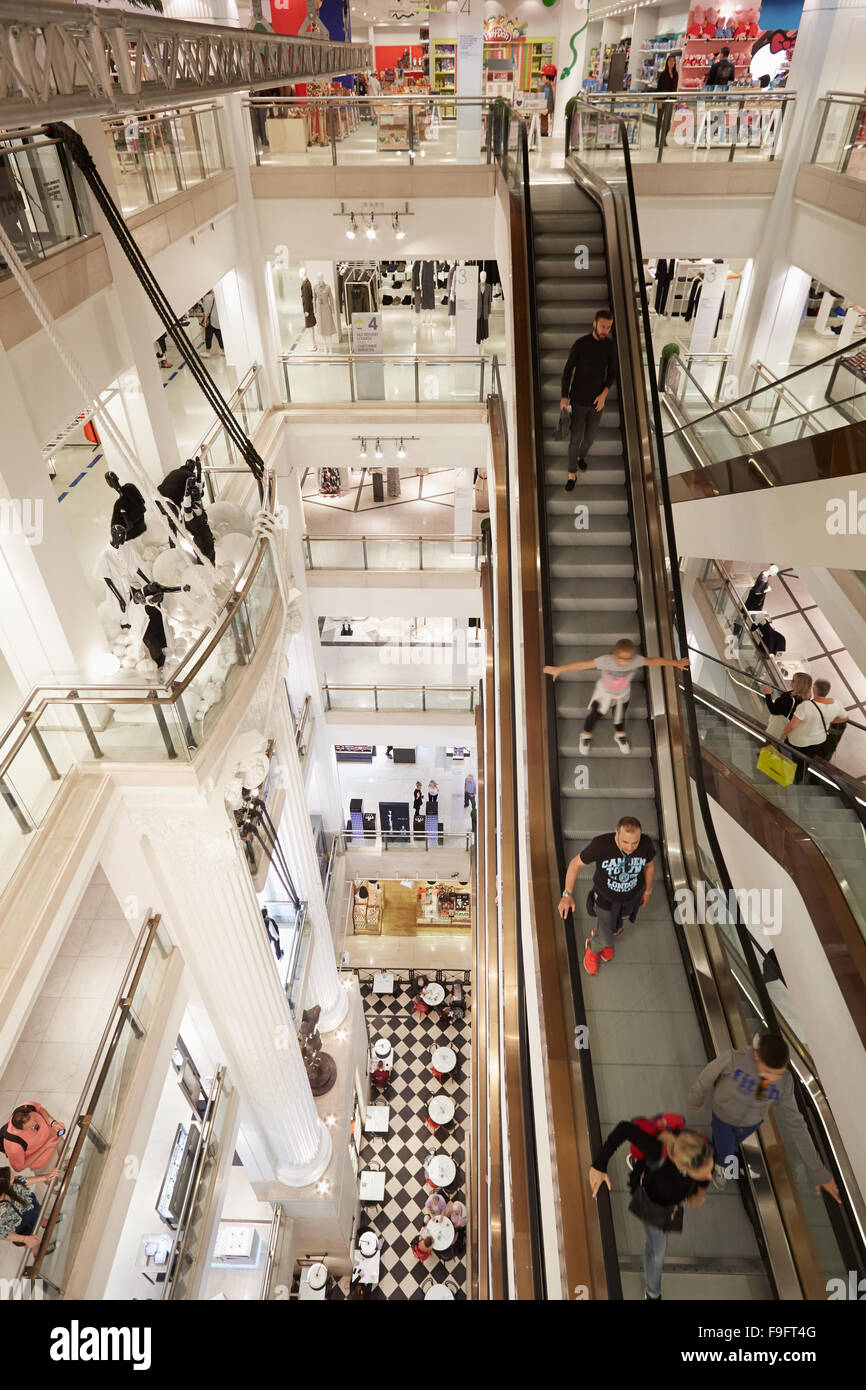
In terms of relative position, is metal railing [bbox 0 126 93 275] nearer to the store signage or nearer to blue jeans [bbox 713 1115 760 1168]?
blue jeans [bbox 713 1115 760 1168]

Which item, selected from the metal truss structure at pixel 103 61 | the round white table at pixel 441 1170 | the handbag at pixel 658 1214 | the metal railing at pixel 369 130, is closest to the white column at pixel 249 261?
the metal railing at pixel 369 130

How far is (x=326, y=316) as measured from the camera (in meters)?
11.6

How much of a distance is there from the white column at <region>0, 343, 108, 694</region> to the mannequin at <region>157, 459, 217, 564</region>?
0.77 meters

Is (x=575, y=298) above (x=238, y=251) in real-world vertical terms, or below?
below

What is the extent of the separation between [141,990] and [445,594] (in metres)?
8.42

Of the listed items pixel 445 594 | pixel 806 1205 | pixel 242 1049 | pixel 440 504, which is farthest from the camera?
pixel 440 504

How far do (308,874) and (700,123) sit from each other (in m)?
11.1

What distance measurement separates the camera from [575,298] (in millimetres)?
8297

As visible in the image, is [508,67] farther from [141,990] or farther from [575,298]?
[141,990]

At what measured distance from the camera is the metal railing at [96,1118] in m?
4.73

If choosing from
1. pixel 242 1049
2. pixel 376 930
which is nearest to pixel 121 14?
pixel 242 1049

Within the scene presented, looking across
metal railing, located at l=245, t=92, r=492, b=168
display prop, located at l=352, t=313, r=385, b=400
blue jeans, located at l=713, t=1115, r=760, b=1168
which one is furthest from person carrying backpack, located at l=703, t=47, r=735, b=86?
blue jeans, located at l=713, t=1115, r=760, b=1168

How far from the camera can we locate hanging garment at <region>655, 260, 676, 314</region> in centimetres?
1323

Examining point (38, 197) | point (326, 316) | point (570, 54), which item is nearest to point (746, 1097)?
point (38, 197)
